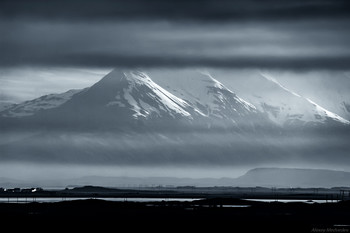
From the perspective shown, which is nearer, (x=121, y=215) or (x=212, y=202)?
(x=121, y=215)

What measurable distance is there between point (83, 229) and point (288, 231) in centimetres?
2174

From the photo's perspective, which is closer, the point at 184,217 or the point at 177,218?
the point at 177,218

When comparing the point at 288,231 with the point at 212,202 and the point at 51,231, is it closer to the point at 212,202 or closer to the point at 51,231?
the point at 51,231

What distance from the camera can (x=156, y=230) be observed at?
111 m

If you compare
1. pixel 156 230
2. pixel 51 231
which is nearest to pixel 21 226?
pixel 51 231

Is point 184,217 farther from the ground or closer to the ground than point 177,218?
farther from the ground

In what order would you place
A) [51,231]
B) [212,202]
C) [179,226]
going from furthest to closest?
1. [212,202]
2. [179,226]
3. [51,231]

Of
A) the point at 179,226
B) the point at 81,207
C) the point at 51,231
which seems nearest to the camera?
the point at 51,231

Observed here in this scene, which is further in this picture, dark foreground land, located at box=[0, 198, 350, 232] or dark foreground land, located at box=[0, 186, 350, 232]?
dark foreground land, located at box=[0, 198, 350, 232]

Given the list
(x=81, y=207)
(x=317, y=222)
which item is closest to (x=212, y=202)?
(x=81, y=207)

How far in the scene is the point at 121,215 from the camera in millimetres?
139250

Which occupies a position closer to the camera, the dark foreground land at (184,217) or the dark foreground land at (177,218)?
the dark foreground land at (177,218)

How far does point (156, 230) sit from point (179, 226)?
6.03m

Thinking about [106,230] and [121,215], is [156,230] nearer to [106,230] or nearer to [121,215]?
[106,230]
